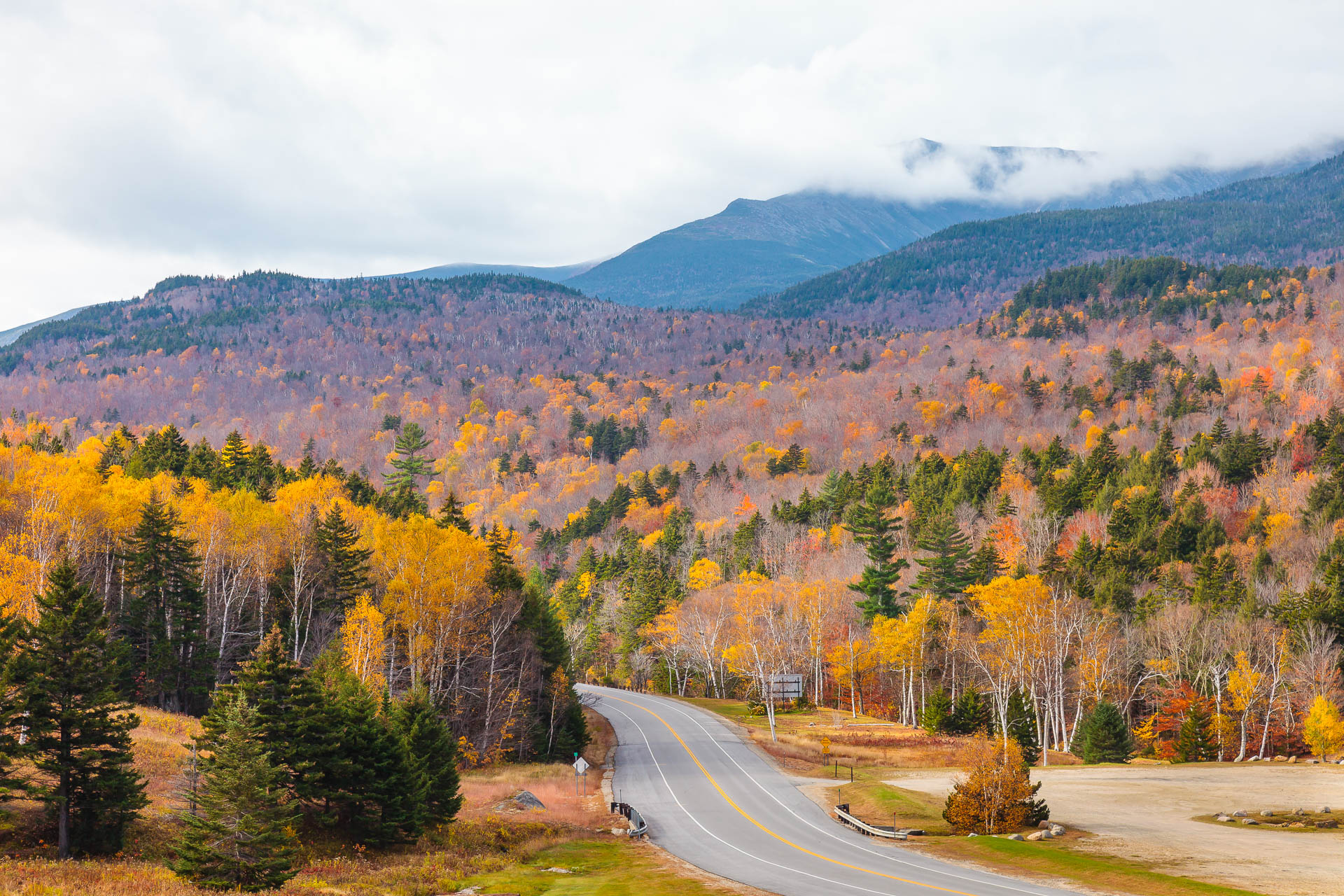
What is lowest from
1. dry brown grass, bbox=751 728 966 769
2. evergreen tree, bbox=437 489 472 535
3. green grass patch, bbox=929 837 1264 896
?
dry brown grass, bbox=751 728 966 769

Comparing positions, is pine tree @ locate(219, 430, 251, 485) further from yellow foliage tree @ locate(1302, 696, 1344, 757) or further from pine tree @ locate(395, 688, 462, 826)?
yellow foliage tree @ locate(1302, 696, 1344, 757)

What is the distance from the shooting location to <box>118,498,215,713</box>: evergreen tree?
2206 inches

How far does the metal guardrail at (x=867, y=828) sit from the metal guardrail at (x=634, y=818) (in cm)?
932

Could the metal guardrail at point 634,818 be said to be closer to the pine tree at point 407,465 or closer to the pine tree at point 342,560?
the pine tree at point 342,560

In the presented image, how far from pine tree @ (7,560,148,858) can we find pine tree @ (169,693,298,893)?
17.8ft

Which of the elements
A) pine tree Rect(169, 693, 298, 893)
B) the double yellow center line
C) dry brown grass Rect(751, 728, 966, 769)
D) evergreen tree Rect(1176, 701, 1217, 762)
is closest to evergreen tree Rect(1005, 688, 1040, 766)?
dry brown grass Rect(751, 728, 966, 769)

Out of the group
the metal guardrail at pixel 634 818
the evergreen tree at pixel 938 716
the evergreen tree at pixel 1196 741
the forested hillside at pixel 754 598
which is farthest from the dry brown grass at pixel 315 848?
the evergreen tree at pixel 1196 741

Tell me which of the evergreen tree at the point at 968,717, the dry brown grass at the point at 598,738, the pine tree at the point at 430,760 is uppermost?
the pine tree at the point at 430,760

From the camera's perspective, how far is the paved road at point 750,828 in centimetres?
3117

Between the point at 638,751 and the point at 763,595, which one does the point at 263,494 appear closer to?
the point at 638,751

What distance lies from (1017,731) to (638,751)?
28.0 meters

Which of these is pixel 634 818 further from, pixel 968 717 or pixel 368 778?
pixel 968 717

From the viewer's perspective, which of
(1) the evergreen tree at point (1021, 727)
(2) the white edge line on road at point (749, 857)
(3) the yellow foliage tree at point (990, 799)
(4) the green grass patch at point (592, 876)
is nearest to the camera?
(4) the green grass patch at point (592, 876)

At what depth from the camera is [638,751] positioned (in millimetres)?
62750
